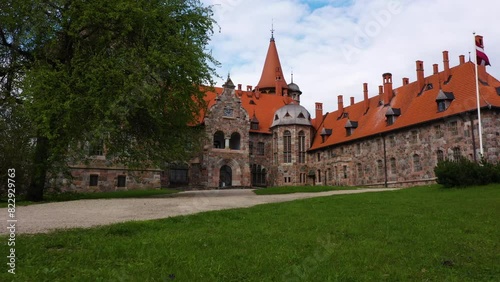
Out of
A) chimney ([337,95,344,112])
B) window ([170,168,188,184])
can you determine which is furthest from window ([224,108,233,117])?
chimney ([337,95,344,112])

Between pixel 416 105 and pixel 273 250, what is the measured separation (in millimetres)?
31544

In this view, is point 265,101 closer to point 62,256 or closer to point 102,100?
point 102,100

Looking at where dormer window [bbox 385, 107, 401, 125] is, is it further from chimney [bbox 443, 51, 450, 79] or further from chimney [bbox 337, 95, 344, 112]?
chimney [bbox 337, 95, 344, 112]

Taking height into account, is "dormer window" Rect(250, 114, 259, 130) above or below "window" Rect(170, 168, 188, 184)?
above

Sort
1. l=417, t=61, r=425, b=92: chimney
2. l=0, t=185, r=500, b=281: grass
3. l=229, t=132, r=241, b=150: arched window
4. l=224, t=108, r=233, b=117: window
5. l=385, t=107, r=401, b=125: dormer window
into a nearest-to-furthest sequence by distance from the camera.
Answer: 1. l=0, t=185, r=500, b=281: grass
2. l=385, t=107, r=401, b=125: dormer window
3. l=417, t=61, r=425, b=92: chimney
4. l=224, t=108, r=233, b=117: window
5. l=229, t=132, r=241, b=150: arched window

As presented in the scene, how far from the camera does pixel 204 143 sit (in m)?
38.9

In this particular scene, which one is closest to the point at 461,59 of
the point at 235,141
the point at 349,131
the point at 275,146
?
the point at 349,131

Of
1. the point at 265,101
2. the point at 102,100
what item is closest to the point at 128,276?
the point at 102,100

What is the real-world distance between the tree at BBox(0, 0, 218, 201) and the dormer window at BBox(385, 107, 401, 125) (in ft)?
67.8

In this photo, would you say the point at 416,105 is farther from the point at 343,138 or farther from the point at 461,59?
the point at 343,138

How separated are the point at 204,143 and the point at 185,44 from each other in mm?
20797

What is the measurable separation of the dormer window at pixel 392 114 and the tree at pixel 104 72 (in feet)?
67.8

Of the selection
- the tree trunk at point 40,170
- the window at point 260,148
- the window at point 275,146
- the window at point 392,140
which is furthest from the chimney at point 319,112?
the tree trunk at point 40,170

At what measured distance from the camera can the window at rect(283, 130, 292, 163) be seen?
145 ft
